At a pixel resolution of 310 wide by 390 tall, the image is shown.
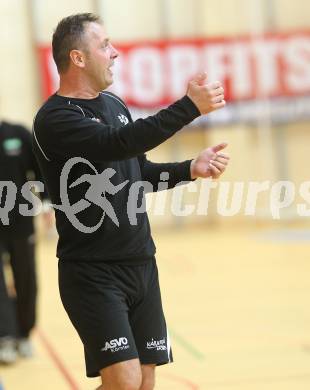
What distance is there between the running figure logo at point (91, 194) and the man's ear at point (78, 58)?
0.46 m

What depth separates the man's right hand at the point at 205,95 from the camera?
3670mm

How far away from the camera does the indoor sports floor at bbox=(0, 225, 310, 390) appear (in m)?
6.11

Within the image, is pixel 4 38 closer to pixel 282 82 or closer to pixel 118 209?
pixel 282 82

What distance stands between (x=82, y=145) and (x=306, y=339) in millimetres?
3928

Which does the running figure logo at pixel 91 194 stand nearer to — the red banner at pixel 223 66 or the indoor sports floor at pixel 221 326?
the indoor sports floor at pixel 221 326

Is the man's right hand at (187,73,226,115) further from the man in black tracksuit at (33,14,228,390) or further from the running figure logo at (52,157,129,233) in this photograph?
the running figure logo at (52,157,129,233)

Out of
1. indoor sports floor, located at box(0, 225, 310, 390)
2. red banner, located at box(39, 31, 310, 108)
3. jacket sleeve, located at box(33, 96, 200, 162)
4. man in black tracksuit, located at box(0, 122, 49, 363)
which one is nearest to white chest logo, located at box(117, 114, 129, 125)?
jacket sleeve, located at box(33, 96, 200, 162)

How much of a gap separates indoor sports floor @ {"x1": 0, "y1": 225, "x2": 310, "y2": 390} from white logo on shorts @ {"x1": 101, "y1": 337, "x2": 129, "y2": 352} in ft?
6.75

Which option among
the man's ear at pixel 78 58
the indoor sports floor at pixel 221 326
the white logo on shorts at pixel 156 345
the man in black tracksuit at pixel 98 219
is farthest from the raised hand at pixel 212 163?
the indoor sports floor at pixel 221 326

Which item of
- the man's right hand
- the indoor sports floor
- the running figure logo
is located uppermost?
the man's right hand

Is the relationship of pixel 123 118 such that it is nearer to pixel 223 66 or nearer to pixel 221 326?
pixel 221 326

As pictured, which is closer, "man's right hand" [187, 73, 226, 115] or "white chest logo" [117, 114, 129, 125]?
"man's right hand" [187, 73, 226, 115]

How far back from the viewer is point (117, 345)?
3.84 meters

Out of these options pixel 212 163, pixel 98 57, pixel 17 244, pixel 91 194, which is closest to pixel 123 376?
pixel 91 194
